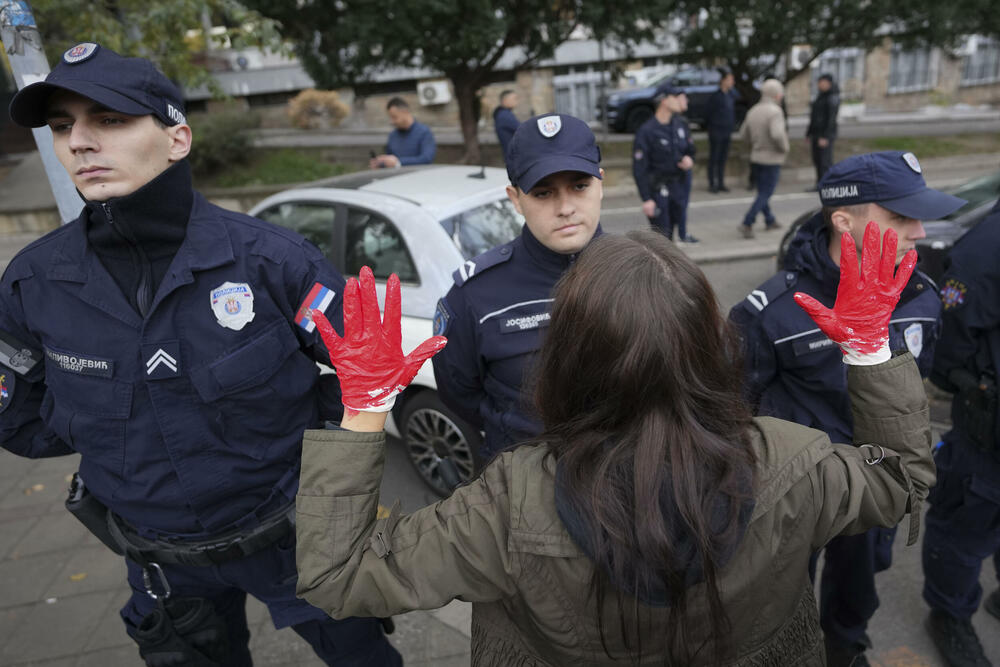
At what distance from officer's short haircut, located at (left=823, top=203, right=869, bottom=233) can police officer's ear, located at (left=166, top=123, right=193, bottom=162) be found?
2.00 metres

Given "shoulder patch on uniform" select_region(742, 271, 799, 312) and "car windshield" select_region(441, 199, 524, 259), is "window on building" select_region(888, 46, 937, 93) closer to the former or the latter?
"car windshield" select_region(441, 199, 524, 259)

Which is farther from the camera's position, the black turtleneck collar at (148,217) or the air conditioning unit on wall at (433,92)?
the air conditioning unit on wall at (433,92)

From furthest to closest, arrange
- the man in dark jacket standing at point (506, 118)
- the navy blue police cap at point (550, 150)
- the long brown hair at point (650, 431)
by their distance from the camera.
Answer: the man in dark jacket standing at point (506, 118)
the navy blue police cap at point (550, 150)
the long brown hair at point (650, 431)

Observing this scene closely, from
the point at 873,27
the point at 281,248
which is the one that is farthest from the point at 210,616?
the point at 873,27

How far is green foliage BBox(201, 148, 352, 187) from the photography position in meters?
13.3

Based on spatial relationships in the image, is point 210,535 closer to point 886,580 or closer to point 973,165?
point 886,580

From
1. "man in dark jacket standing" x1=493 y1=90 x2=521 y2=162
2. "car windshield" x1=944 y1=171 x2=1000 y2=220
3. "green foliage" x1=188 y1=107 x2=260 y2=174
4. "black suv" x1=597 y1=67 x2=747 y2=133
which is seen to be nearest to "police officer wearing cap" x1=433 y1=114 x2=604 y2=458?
"car windshield" x1=944 y1=171 x2=1000 y2=220

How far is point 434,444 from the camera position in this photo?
3934 mm

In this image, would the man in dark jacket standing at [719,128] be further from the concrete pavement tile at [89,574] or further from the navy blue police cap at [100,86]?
the navy blue police cap at [100,86]

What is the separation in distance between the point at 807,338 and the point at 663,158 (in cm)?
597

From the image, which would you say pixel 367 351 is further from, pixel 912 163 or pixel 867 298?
pixel 912 163

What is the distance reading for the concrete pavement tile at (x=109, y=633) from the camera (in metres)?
2.95

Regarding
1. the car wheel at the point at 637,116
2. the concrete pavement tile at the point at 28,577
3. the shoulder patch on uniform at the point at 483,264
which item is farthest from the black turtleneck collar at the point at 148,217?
the car wheel at the point at 637,116

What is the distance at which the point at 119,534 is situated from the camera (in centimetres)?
204
